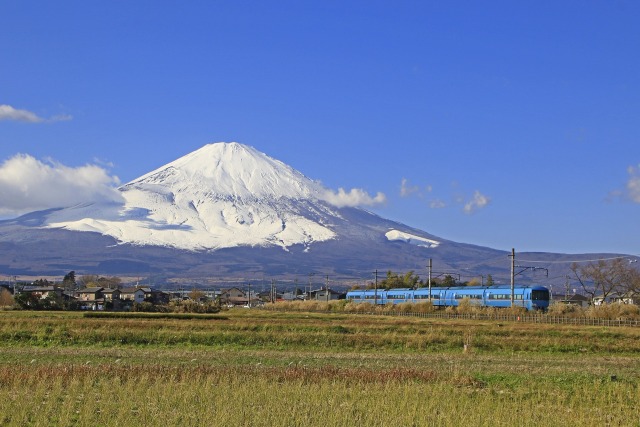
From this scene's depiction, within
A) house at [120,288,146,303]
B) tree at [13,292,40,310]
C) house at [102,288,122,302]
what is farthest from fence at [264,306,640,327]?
house at [120,288,146,303]

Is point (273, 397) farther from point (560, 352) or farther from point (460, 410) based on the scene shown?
point (560, 352)

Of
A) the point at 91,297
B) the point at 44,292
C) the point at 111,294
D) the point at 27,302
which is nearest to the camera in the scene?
the point at 27,302

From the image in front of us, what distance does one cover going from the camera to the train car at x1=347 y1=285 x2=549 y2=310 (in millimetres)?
75438

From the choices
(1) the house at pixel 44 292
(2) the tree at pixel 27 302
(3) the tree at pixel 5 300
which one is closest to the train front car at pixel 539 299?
(2) the tree at pixel 27 302

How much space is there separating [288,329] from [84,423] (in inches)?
1188

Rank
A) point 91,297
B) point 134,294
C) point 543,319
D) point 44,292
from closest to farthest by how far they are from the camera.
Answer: point 543,319 → point 44,292 → point 91,297 → point 134,294

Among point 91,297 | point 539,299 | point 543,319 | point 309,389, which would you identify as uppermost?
point 539,299

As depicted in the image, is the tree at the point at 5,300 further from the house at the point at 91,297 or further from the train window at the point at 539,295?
the train window at the point at 539,295

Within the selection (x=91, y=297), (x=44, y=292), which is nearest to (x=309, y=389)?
(x=44, y=292)

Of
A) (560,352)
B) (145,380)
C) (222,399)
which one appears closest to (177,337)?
(560,352)

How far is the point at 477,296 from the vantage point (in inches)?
3194

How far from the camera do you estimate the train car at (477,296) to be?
247 feet

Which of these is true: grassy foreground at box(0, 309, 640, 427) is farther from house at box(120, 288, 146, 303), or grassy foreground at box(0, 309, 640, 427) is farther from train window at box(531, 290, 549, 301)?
house at box(120, 288, 146, 303)

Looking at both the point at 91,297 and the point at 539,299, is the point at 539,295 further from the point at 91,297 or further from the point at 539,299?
the point at 91,297
